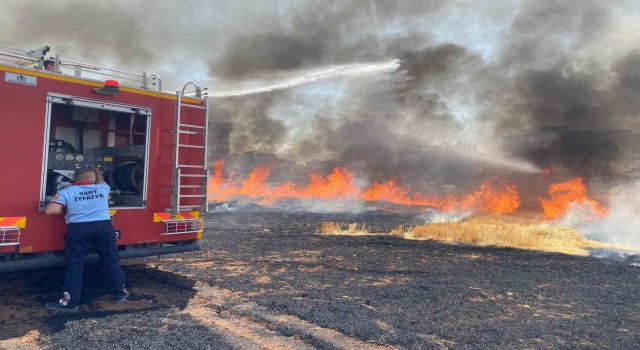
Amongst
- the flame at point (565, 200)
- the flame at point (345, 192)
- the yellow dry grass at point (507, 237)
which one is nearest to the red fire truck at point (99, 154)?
the yellow dry grass at point (507, 237)

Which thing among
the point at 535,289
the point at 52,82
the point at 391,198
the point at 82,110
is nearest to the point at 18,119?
the point at 52,82

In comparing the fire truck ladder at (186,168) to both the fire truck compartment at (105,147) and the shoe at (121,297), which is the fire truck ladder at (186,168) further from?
the shoe at (121,297)

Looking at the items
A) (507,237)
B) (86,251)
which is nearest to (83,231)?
(86,251)

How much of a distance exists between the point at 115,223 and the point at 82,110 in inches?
80.0

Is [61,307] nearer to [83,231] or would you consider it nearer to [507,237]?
[83,231]

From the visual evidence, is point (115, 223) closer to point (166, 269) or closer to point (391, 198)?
point (166, 269)

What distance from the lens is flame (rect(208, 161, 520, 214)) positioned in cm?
3046

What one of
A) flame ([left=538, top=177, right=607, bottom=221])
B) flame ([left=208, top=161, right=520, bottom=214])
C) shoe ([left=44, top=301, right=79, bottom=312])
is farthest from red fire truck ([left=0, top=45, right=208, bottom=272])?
flame ([left=208, top=161, right=520, bottom=214])

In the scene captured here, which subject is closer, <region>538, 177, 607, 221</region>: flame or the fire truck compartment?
the fire truck compartment

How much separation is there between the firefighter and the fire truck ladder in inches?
41.2

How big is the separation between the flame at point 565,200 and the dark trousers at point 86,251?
2290cm

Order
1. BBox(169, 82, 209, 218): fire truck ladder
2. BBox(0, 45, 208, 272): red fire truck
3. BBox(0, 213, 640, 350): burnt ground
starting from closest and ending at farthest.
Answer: BBox(0, 213, 640, 350): burnt ground → BBox(0, 45, 208, 272): red fire truck → BBox(169, 82, 209, 218): fire truck ladder

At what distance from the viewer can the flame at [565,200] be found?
913 inches

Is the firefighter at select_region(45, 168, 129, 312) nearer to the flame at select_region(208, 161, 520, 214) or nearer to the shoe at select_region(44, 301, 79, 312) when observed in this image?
the shoe at select_region(44, 301, 79, 312)
